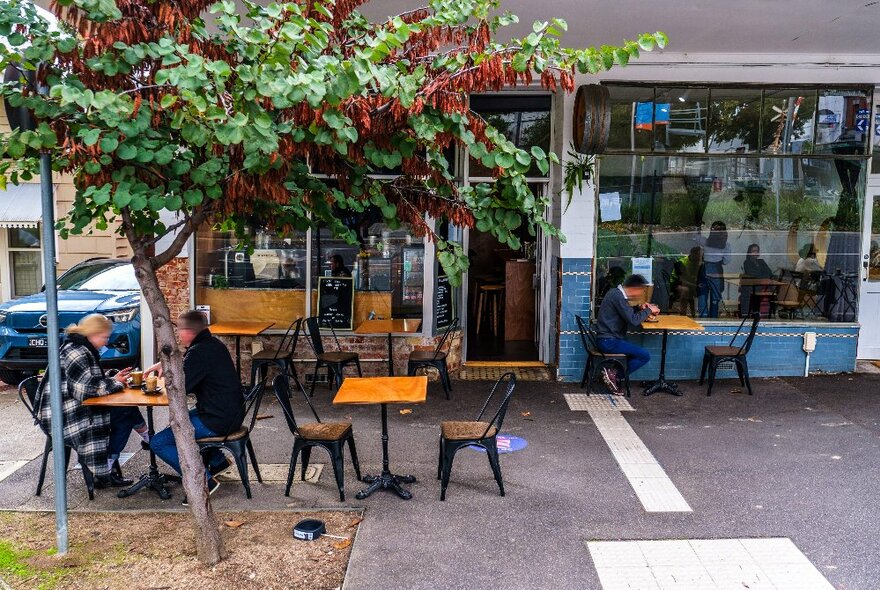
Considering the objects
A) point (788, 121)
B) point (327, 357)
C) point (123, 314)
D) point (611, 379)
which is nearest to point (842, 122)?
point (788, 121)

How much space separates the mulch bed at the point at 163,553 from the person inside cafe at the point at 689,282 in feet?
18.7

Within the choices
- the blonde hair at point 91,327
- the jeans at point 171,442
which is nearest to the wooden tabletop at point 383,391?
the jeans at point 171,442

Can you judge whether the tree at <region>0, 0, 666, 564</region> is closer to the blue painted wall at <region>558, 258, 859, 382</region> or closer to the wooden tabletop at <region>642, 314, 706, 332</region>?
the wooden tabletop at <region>642, 314, 706, 332</region>

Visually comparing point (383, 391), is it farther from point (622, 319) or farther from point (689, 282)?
point (689, 282)

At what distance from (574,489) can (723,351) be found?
3707 millimetres

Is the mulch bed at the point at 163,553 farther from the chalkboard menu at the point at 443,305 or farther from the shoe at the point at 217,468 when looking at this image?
the chalkboard menu at the point at 443,305

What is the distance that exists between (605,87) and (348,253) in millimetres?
3751

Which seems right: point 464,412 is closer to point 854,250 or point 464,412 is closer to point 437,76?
point 437,76

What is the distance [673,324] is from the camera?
8.65 metres

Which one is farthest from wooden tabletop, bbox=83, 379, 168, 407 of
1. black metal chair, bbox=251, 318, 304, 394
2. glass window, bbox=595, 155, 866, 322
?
glass window, bbox=595, 155, 866, 322

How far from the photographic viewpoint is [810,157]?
9383 mm

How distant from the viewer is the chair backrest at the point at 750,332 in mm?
8738

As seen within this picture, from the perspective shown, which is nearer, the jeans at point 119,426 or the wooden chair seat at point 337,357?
the jeans at point 119,426

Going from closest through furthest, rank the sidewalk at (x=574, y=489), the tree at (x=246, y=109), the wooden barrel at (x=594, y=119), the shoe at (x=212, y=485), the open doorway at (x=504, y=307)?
the tree at (x=246, y=109) < the sidewalk at (x=574, y=489) < the shoe at (x=212, y=485) < the wooden barrel at (x=594, y=119) < the open doorway at (x=504, y=307)
